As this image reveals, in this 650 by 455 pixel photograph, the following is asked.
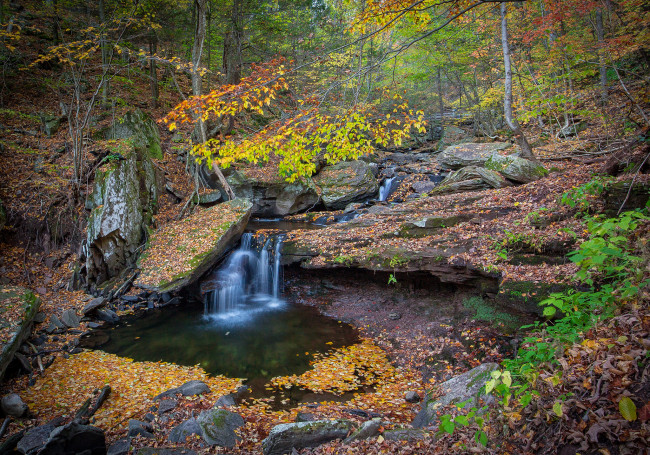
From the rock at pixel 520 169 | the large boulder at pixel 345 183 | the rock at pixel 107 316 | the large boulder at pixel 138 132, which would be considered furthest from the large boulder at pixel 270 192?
the rock at pixel 520 169

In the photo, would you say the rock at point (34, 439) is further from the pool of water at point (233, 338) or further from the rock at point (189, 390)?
the pool of water at point (233, 338)

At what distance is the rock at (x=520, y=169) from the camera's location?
10602 millimetres

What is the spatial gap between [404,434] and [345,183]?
13.7 m

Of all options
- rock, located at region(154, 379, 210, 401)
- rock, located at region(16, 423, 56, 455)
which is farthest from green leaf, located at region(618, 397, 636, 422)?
rock, located at region(16, 423, 56, 455)

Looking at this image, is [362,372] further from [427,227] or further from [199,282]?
[199,282]

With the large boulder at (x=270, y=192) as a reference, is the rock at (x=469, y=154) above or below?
above

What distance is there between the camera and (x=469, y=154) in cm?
1591

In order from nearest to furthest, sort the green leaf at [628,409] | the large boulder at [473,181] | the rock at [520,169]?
the green leaf at [628,409] < the rock at [520,169] < the large boulder at [473,181]

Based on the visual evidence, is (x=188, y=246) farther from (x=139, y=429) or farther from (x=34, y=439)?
(x=139, y=429)

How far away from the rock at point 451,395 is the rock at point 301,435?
106 centimetres

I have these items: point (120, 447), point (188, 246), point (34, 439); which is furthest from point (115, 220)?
point (120, 447)

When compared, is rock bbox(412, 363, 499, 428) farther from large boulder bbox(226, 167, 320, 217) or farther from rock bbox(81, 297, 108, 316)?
large boulder bbox(226, 167, 320, 217)

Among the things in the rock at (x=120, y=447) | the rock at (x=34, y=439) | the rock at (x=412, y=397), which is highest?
the rock at (x=120, y=447)

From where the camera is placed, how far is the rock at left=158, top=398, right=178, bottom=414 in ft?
16.1
